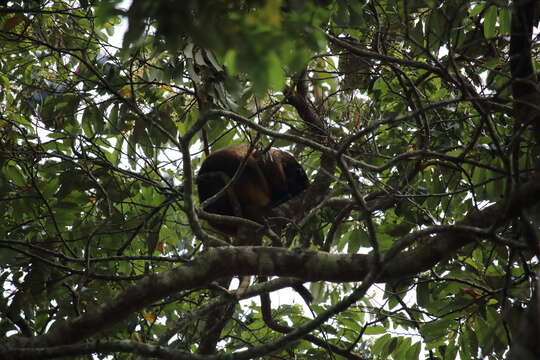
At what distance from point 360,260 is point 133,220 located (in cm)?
186

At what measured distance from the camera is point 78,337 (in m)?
2.26

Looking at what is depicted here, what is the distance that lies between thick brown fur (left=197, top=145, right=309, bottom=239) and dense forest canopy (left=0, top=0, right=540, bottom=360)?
275 mm

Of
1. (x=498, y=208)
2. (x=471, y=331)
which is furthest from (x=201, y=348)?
(x=498, y=208)

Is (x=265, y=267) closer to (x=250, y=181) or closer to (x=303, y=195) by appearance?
(x=303, y=195)

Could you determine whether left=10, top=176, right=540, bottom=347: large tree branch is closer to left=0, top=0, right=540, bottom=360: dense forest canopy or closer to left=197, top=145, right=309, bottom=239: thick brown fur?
left=0, top=0, right=540, bottom=360: dense forest canopy

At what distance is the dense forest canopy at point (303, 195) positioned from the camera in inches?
89.5

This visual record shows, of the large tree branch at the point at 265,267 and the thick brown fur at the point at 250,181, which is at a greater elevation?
the thick brown fur at the point at 250,181

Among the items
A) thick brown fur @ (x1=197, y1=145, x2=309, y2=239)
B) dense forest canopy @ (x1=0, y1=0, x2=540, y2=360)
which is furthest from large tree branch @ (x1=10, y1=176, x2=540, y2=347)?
thick brown fur @ (x1=197, y1=145, x2=309, y2=239)

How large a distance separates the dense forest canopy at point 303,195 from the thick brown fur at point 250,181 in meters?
0.27

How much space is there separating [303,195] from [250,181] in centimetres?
91

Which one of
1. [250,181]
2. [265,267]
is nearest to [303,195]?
[250,181]

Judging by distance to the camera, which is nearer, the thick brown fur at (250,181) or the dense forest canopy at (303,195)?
the dense forest canopy at (303,195)

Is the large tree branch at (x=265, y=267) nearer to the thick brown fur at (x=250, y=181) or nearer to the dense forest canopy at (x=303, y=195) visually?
the dense forest canopy at (x=303, y=195)

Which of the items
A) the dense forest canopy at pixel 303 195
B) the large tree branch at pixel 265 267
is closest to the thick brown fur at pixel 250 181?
the dense forest canopy at pixel 303 195
